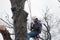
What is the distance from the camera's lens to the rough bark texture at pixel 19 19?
4191mm

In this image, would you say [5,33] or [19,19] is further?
[5,33]

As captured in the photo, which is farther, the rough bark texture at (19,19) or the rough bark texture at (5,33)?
the rough bark texture at (5,33)

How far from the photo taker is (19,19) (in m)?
4.19

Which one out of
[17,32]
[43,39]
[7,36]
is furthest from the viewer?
[43,39]

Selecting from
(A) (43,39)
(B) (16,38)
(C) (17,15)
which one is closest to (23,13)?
(C) (17,15)

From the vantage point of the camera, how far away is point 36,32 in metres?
A: 6.29

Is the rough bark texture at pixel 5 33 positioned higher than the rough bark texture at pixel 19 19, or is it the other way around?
the rough bark texture at pixel 19 19

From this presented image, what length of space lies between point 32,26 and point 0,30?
5.74 feet

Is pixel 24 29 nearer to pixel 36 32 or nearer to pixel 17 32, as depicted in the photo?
pixel 17 32

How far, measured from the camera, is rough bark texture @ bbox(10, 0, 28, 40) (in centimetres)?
419

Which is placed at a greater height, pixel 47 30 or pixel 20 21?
pixel 20 21

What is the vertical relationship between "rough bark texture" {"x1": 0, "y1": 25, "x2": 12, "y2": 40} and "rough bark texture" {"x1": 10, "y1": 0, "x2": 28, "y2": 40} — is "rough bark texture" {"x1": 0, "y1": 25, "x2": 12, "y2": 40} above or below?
below

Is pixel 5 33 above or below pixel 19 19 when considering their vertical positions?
below

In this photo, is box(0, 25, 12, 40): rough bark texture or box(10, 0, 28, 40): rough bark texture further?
box(0, 25, 12, 40): rough bark texture
